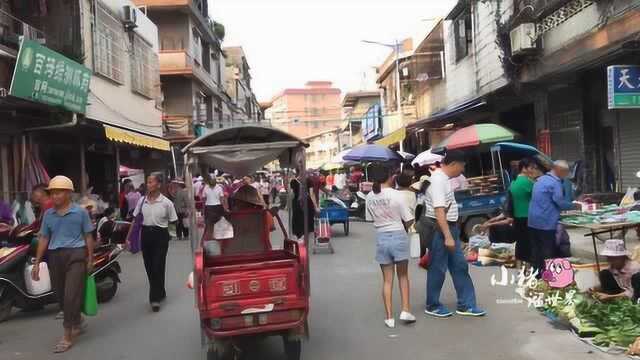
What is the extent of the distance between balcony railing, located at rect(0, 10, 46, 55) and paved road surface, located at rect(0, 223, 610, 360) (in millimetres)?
6485

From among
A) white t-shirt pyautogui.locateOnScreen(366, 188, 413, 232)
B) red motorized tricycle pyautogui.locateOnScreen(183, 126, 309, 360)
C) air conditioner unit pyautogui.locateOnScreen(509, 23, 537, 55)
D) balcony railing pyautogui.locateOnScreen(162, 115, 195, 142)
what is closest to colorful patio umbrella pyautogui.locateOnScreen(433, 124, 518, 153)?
air conditioner unit pyautogui.locateOnScreen(509, 23, 537, 55)

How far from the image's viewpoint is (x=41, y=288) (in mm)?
8148

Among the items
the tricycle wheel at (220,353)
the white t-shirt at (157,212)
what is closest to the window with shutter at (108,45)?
the white t-shirt at (157,212)

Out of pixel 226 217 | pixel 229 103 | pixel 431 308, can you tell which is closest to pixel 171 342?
pixel 226 217

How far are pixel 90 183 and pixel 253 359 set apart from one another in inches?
610

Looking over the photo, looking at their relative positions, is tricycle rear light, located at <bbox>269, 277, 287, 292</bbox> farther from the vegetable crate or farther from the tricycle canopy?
the vegetable crate

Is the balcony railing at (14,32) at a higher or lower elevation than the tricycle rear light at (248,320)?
higher

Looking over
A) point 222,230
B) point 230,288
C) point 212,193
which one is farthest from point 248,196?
point 212,193

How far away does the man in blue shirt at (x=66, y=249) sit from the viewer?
21.5 feet

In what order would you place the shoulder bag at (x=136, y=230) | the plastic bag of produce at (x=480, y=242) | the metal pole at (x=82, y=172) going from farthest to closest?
the metal pole at (x=82, y=172)
the plastic bag of produce at (x=480, y=242)
the shoulder bag at (x=136, y=230)

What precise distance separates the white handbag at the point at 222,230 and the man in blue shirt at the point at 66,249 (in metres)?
1.41

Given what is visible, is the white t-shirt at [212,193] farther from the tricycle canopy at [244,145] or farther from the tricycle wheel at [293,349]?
the tricycle wheel at [293,349]

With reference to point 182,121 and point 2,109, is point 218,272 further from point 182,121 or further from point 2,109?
point 182,121

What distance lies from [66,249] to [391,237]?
11.5 ft
